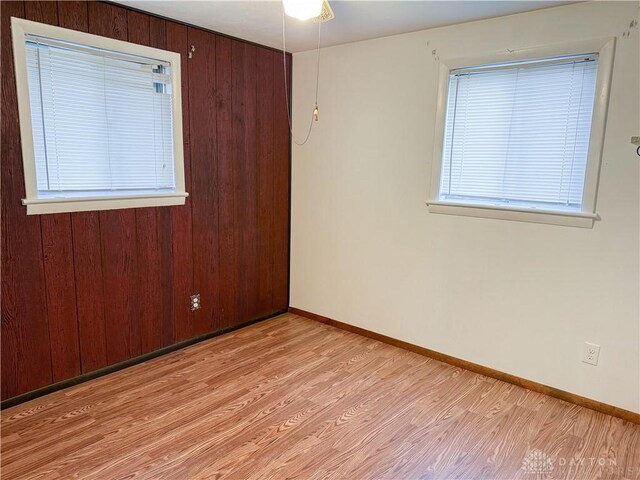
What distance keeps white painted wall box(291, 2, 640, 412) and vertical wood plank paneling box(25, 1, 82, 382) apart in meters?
1.83

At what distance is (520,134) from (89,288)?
2.77 metres

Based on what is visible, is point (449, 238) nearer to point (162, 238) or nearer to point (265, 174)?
point (265, 174)

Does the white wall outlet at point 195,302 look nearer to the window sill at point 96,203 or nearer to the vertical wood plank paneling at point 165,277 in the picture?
the vertical wood plank paneling at point 165,277

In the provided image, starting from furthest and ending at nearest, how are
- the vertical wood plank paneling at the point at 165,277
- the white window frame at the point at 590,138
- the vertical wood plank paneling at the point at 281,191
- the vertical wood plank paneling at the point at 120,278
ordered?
the vertical wood plank paneling at the point at 281,191
the vertical wood plank paneling at the point at 165,277
the vertical wood plank paneling at the point at 120,278
the white window frame at the point at 590,138

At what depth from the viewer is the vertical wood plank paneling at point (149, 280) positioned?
279 centimetres

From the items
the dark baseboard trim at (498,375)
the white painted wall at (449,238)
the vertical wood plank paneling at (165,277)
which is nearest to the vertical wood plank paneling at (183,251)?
the vertical wood plank paneling at (165,277)

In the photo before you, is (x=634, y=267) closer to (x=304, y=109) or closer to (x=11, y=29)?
(x=304, y=109)

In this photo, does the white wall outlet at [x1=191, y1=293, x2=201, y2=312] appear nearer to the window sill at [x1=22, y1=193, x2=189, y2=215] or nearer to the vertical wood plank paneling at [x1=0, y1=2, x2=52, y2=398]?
the window sill at [x1=22, y1=193, x2=189, y2=215]

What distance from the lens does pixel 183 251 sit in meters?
3.04

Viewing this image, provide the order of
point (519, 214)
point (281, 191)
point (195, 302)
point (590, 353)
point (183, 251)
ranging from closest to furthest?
point (590, 353) → point (519, 214) → point (183, 251) → point (195, 302) → point (281, 191)

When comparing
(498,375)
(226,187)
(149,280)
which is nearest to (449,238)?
(498,375)

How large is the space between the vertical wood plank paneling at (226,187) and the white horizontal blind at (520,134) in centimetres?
157

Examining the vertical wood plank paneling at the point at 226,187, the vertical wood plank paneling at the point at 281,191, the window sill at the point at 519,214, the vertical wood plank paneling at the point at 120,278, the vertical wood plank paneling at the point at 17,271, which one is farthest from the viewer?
the vertical wood plank paneling at the point at 281,191

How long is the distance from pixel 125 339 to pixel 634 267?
3.03m
